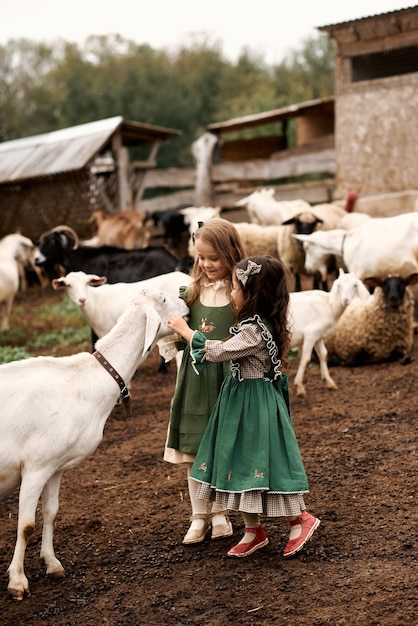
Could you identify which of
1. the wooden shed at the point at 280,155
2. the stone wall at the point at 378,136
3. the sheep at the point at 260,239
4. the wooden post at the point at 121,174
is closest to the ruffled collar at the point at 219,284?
the sheep at the point at 260,239

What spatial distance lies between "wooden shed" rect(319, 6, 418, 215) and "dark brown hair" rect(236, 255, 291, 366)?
353 inches

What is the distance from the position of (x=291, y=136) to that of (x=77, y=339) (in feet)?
83.7

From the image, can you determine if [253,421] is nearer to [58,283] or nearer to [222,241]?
[222,241]

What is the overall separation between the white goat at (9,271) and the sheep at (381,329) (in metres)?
5.26

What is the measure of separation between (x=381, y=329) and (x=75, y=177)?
397 inches

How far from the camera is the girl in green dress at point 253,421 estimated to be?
384cm

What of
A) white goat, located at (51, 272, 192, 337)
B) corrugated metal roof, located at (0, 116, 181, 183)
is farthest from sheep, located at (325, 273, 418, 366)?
corrugated metal roof, located at (0, 116, 181, 183)

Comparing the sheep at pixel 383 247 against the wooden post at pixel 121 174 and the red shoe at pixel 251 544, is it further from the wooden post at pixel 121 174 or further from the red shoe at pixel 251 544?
the wooden post at pixel 121 174

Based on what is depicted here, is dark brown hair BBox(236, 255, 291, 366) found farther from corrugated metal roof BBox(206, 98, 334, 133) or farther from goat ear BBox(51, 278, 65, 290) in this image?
corrugated metal roof BBox(206, 98, 334, 133)

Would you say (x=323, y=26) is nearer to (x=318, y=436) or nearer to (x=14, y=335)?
(x=14, y=335)

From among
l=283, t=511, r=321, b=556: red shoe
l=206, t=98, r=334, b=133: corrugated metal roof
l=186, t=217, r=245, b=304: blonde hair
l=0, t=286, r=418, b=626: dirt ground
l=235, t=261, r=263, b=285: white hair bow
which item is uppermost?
l=206, t=98, r=334, b=133: corrugated metal roof

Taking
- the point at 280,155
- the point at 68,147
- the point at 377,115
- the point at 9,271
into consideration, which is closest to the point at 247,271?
the point at 9,271

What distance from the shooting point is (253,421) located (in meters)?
3.89

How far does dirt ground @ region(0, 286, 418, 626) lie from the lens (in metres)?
3.50
